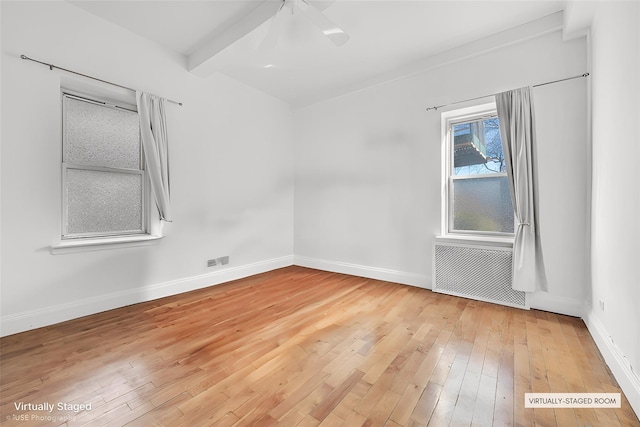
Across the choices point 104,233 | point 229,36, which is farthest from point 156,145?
point 229,36

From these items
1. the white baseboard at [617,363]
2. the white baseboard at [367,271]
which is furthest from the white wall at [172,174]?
the white baseboard at [617,363]

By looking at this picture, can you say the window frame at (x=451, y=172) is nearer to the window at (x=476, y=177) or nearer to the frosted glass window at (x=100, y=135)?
the window at (x=476, y=177)

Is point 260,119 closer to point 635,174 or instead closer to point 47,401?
point 47,401

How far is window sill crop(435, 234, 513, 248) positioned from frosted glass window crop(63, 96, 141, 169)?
3.73m

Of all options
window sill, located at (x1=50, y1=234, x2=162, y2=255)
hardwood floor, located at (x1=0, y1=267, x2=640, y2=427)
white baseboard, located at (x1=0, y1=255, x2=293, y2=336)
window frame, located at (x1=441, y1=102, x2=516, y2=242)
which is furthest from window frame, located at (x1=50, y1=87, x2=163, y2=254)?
window frame, located at (x1=441, y1=102, x2=516, y2=242)

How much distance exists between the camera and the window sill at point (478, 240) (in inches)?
111

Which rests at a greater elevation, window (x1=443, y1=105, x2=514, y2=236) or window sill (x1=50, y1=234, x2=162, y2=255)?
window (x1=443, y1=105, x2=514, y2=236)

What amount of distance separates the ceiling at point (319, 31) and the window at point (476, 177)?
81 cm

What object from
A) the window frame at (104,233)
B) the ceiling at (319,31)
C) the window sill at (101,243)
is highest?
the ceiling at (319,31)

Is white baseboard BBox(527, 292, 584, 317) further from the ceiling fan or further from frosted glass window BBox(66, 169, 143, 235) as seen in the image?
frosted glass window BBox(66, 169, 143, 235)

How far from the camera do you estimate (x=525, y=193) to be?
259cm

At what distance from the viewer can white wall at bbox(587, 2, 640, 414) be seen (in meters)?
1.41

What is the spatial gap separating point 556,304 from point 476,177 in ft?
4.92

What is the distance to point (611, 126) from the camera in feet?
5.90
